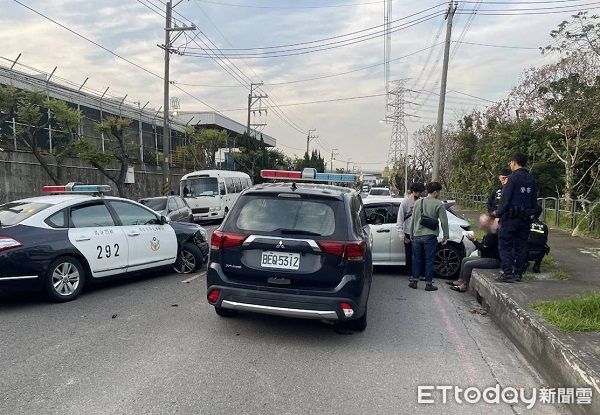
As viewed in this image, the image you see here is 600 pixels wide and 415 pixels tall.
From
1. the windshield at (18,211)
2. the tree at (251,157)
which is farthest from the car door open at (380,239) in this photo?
the tree at (251,157)

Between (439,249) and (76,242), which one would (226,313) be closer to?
(76,242)

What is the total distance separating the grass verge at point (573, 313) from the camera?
184 inches

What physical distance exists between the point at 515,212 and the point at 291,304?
11.6 feet

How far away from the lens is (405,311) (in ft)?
21.3

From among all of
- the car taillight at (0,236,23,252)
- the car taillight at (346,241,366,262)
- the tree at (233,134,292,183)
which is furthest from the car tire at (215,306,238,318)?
the tree at (233,134,292,183)

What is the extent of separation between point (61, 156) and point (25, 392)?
19.0 m

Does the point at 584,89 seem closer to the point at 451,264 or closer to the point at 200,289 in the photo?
the point at 451,264

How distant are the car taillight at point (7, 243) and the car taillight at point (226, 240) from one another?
8.97 feet

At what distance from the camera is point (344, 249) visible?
484 cm

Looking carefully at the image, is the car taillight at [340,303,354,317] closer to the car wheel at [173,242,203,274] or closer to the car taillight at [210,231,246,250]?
the car taillight at [210,231,246,250]

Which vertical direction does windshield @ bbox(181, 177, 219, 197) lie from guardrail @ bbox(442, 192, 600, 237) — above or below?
above

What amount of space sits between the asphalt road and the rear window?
3.93 feet

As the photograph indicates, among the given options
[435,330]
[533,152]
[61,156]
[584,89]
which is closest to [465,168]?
[533,152]

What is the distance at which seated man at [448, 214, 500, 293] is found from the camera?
7.61 m
